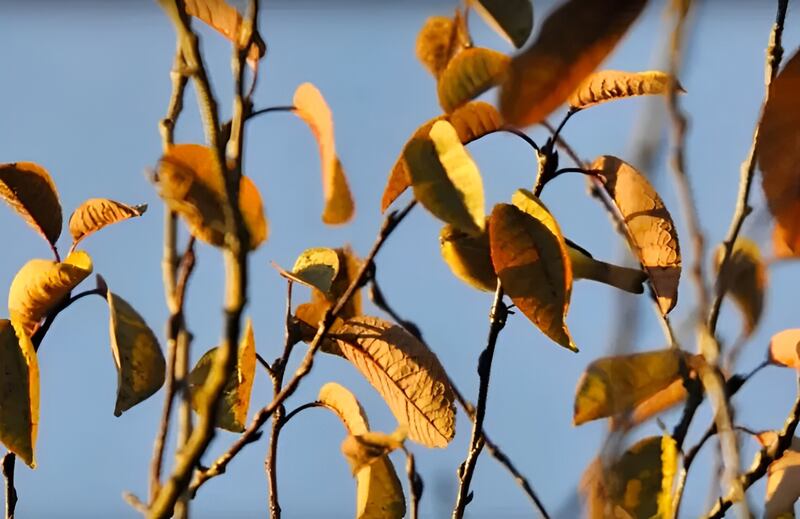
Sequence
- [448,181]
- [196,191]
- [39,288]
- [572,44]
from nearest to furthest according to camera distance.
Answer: [572,44]
[196,191]
[448,181]
[39,288]

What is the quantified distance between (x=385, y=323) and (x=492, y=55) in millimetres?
253

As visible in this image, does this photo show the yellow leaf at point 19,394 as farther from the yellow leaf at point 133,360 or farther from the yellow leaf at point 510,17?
the yellow leaf at point 510,17

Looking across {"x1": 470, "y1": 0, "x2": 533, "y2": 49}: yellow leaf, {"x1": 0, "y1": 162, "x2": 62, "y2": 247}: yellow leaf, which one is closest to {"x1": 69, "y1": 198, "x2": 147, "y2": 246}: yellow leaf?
{"x1": 0, "y1": 162, "x2": 62, "y2": 247}: yellow leaf

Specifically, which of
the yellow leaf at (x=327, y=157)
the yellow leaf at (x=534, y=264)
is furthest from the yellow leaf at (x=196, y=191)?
the yellow leaf at (x=534, y=264)

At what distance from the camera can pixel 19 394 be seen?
812 mm

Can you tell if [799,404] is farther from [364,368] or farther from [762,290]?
[364,368]

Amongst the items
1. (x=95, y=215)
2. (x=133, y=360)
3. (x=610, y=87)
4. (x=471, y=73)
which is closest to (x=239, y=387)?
(x=133, y=360)

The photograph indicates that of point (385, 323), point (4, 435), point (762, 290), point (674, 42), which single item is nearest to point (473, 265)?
point (385, 323)

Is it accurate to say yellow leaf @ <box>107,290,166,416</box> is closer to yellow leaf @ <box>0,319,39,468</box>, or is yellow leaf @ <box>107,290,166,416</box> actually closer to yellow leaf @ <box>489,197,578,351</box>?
yellow leaf @ <box>0,319,39,468</box>

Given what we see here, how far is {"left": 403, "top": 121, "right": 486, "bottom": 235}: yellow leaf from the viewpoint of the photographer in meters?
0.73

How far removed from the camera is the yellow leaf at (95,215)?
915 mm

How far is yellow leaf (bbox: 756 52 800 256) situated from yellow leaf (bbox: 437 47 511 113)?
0.22 m

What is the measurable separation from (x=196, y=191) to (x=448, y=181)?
0.20m

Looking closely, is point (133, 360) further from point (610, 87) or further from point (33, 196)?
point (610, 87)
